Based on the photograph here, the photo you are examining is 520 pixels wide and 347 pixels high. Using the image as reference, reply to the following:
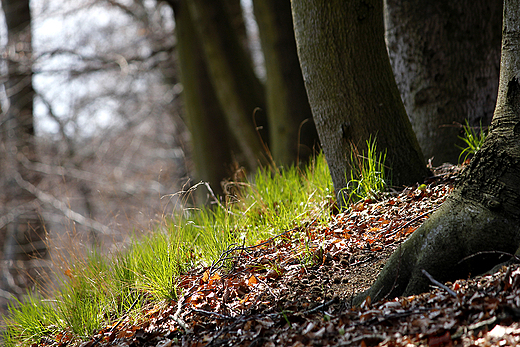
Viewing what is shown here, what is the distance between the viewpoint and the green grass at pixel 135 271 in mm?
2707

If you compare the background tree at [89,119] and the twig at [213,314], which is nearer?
the twig at [213,314]

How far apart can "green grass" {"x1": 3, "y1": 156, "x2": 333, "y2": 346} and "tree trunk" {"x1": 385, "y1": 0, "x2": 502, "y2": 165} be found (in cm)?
136

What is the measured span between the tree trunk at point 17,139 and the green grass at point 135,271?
16.3 feet

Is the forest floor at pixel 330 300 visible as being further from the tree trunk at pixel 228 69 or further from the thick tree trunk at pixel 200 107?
the thick tree trunk at pixel 200 107

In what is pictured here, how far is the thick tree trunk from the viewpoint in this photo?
732 centimetres

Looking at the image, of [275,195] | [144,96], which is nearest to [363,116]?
[275,195]

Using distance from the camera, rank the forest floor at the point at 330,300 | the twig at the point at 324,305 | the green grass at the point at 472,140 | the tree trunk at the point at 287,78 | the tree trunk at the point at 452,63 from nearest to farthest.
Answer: the forest floor at the point at 330,300
the twig at the point at 324,305
the green grass at the point at 472,140
the tree trunk at the point at 452,63
the tree trunk at the point at 287,78

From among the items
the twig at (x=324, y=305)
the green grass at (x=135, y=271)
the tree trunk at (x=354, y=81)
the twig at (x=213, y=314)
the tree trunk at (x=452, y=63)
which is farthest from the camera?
the tree trunk at (x=452, y=63)

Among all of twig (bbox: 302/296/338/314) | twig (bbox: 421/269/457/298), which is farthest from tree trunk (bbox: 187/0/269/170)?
twig (bbox: 421/269/457/298)

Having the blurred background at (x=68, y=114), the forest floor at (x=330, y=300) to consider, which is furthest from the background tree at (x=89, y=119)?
the forest floor at (x=330, y=300)

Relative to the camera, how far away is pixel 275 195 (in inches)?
141

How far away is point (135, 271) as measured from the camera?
9.19 feet

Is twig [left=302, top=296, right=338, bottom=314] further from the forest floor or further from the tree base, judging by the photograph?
the tree base

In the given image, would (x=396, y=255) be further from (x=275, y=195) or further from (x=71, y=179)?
(x=71, y=179)
